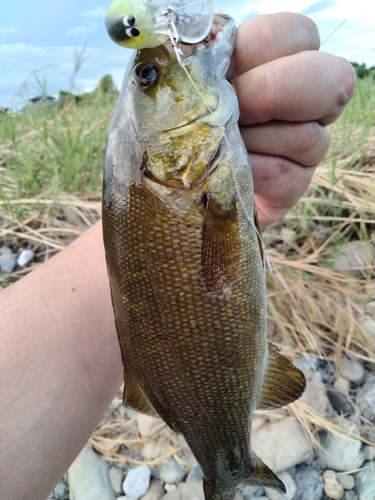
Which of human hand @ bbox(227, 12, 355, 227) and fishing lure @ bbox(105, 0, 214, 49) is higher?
fishing lure @ bbox(105, 0, 214, 49)

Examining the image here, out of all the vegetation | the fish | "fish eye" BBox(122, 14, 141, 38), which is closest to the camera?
"fish eye" BBox(122, 14, 141, 38)

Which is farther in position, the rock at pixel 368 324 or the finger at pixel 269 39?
the rock at pixel 368 324

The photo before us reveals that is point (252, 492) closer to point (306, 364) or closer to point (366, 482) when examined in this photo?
point (366, 482)

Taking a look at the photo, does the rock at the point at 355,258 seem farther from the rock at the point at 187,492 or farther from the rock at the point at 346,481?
the rock at the point at 187,492

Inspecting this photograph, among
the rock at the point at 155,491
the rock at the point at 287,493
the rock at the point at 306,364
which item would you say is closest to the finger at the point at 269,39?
the rock at the point at 306,364

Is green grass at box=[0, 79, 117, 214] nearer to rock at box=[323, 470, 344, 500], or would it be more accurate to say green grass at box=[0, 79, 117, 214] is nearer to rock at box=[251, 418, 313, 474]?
rock at box=[251, 418, 313, 474]

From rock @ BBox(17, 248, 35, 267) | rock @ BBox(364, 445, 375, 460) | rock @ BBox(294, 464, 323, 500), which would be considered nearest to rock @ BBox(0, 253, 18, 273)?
rock @ BBox(17, 248, 35, 267)
